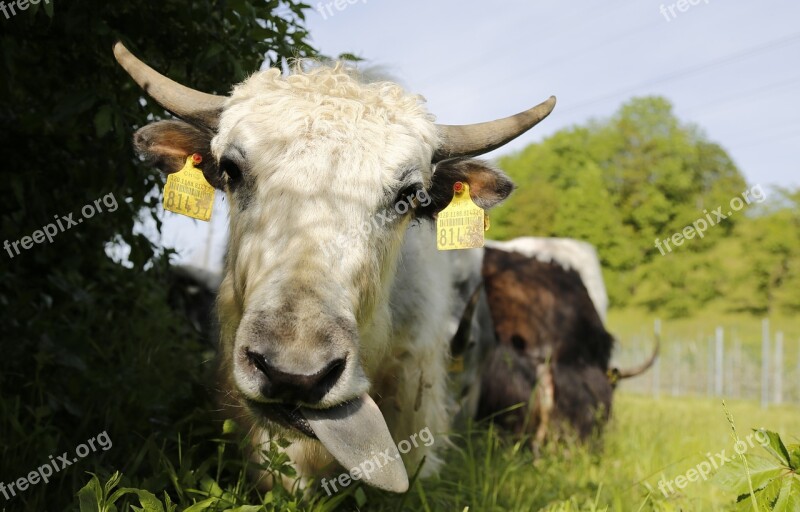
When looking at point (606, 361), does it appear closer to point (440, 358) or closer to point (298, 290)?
point (440, 358)

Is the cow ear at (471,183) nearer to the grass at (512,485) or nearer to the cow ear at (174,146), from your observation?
the cow ear at (174,146)

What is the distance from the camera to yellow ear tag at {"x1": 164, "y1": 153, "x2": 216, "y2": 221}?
335cm

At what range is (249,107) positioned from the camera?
3227mm

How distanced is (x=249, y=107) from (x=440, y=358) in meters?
1.91

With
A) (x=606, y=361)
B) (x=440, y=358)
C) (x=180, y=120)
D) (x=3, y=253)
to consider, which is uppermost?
(x=180, y=120)

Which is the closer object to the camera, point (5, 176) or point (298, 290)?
point (298, 290)

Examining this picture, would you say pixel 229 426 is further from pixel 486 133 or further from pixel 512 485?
pixel 486 133

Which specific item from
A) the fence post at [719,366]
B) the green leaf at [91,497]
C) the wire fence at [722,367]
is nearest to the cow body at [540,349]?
the green leaf at [91,497]

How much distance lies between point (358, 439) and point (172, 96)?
6.23ft

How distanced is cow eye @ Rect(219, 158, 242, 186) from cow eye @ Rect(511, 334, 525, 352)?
404 centimetres

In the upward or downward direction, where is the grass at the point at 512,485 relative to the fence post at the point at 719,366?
upward

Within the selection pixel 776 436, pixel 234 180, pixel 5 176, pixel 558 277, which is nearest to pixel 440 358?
pixel 234 180

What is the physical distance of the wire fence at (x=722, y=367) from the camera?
2200 cm

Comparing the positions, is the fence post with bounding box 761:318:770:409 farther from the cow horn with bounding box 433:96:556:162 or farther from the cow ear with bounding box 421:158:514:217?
the cow horn with bounding box 433:96:556:162
